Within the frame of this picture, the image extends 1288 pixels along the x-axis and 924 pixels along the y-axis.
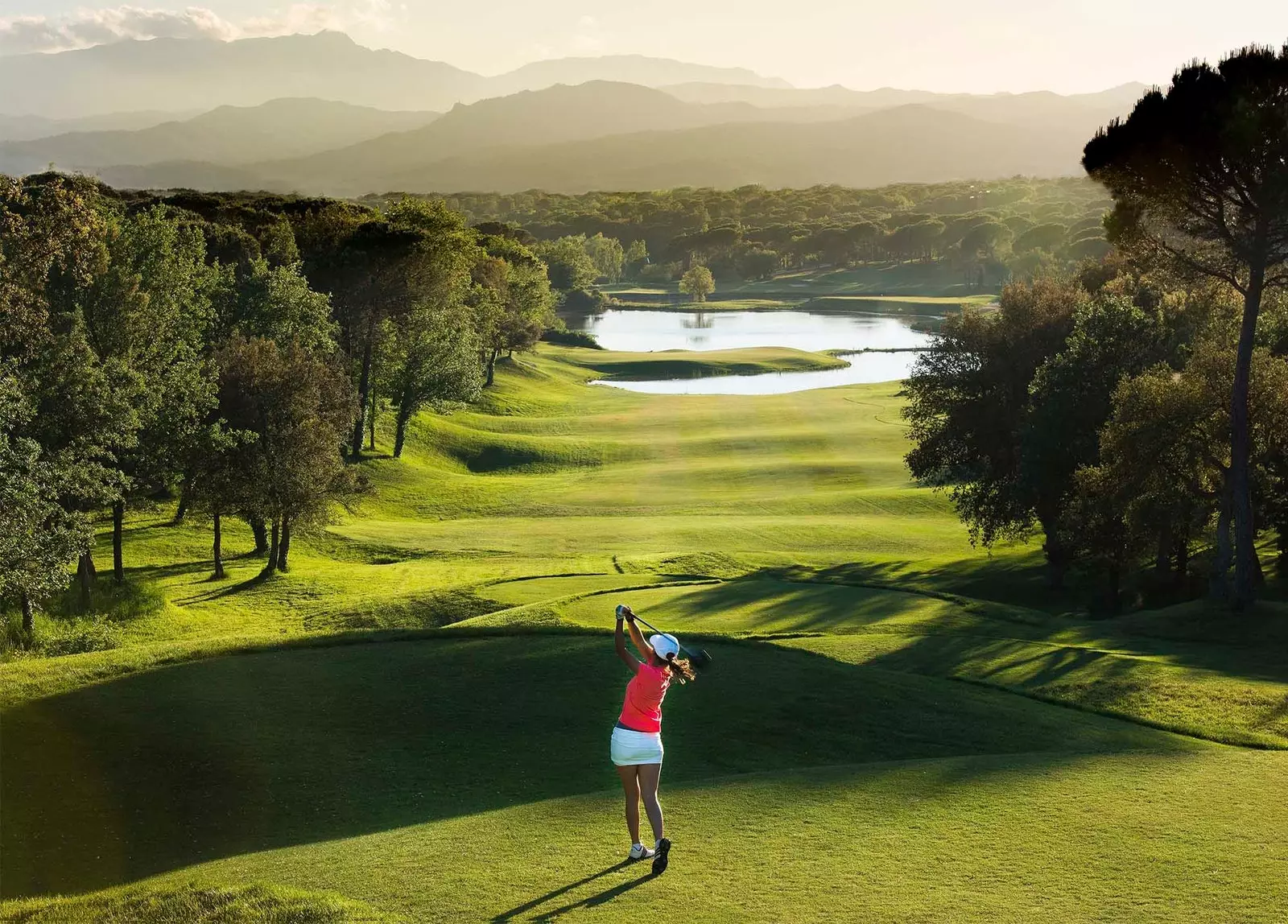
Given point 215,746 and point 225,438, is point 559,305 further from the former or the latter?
point 215,746

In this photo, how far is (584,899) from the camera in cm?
1042

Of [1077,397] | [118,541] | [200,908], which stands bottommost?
[118,541]

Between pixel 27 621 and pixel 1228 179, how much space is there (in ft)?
108

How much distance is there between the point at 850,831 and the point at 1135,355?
96.9 ft

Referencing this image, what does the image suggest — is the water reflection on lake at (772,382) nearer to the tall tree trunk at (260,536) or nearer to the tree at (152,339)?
the tree at (152,339)

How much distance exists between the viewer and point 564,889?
10.6 m

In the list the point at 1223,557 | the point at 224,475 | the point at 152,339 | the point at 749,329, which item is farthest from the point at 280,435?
the point at 749,329

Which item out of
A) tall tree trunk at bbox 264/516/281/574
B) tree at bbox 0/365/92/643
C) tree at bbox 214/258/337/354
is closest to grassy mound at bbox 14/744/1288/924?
tree at bbox 0/365/92/643

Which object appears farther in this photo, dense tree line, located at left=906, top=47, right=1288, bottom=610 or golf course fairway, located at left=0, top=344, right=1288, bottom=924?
dense tree line, located at left=906, top=47, right=1288, bottom=610

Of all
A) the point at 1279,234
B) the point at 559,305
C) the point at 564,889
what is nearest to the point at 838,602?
the point at 1279,234

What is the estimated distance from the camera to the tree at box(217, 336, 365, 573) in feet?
132

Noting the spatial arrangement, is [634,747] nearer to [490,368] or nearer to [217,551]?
[217,551]

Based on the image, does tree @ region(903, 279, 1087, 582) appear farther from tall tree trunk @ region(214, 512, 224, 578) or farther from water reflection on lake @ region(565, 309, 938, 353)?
water reflection on lake @ region(565, 309, 938, 353)

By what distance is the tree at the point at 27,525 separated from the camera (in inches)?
990
